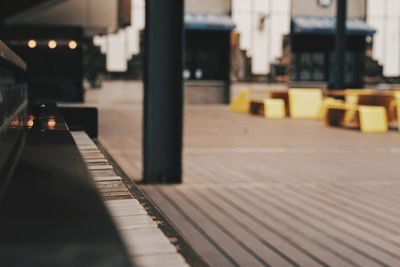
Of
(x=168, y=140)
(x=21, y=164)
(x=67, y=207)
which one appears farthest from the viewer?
(x=168, y=140)

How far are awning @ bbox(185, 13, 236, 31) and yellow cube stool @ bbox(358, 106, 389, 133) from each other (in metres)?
12.6

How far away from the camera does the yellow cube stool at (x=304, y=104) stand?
19.0 m

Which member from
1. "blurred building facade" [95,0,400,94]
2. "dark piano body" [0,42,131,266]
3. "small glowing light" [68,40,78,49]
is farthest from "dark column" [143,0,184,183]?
"blurred building facade" [95,0,400,94]

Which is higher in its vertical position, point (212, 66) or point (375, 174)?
point (212, 66)

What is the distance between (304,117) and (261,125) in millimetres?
3701

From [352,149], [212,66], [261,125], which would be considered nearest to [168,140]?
[352,149]

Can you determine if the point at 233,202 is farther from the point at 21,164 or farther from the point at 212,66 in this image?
the point at 212,66

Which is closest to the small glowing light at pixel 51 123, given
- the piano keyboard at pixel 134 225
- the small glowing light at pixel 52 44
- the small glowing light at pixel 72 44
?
the piano keyboard at pixel 134 225

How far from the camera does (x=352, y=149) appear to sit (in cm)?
1036

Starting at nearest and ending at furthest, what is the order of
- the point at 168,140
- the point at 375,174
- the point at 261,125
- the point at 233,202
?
the point at 233,202, the point at 168,140, the point at 375,174, the point at 261,125

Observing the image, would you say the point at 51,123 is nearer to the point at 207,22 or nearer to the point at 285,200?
the point at 285,200

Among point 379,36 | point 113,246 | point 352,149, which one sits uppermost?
point 379,36

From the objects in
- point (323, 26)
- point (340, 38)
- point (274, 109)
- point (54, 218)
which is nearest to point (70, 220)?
point (54, 218)

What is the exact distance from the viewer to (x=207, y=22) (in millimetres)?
25922
